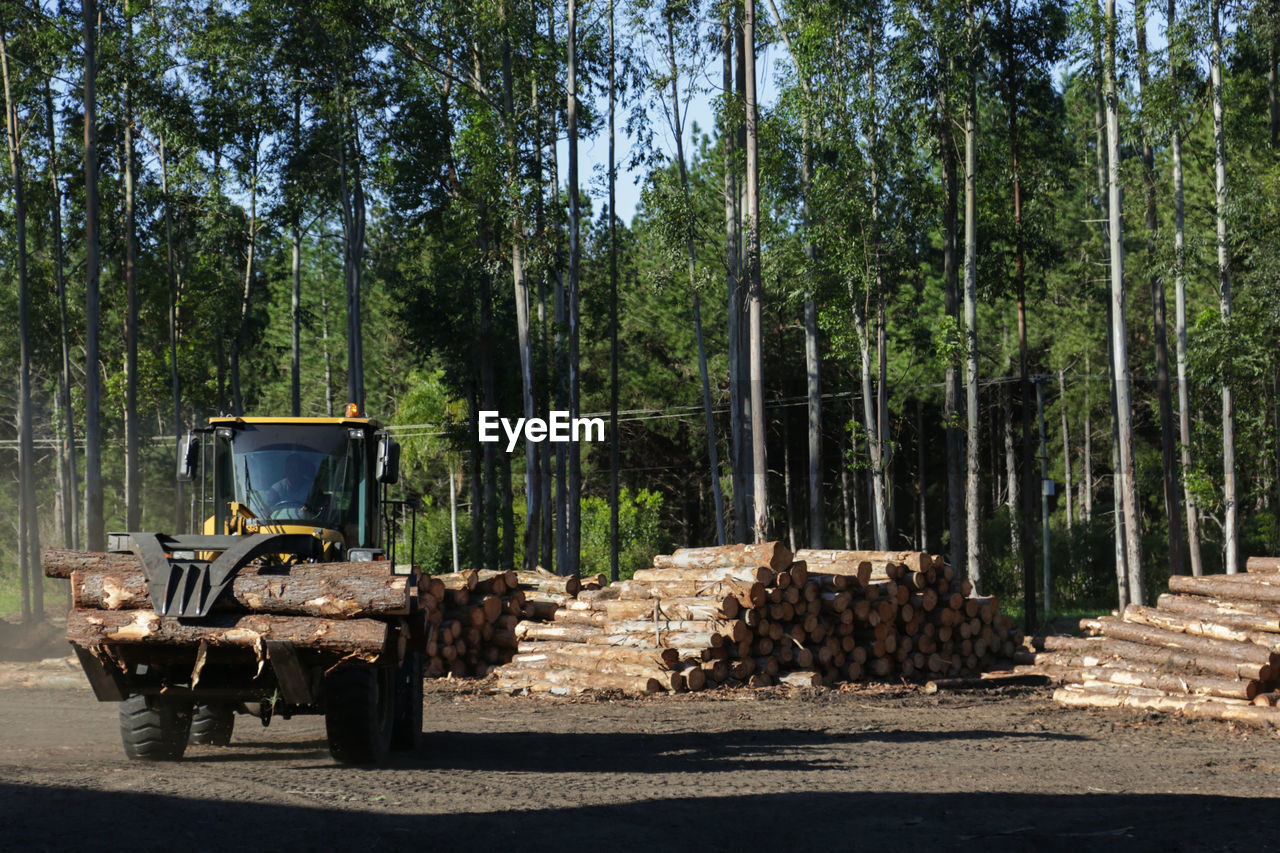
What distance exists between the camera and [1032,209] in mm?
29828

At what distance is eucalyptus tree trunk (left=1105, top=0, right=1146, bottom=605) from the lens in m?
26.4

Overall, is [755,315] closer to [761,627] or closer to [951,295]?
[951,295]

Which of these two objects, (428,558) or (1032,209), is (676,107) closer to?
(1032,209)

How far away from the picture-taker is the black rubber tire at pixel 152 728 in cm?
1012

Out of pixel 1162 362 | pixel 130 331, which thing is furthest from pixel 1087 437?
pixel 130 331

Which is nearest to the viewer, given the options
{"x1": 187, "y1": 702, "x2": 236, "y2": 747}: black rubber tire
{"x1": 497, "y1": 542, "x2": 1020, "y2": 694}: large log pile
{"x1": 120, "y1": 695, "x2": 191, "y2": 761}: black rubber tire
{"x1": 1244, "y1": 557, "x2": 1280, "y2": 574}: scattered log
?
{"x1": 120, "y1": 695, "x2": 191, "y2": 761}: black rubber tire

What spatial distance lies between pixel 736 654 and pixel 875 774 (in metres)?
7.00

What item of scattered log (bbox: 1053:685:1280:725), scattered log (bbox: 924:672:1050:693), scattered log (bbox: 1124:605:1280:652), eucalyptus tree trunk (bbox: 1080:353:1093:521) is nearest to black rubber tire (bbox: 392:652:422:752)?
scattered log (bbox: 1053:685:1280:725)

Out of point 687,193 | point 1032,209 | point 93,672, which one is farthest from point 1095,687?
point 687,193

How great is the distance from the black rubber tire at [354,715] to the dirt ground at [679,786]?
174mm

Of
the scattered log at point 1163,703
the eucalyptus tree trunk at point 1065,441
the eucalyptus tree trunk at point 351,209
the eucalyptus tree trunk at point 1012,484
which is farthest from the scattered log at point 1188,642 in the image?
the eucalyptus tree trunk at point 1065,441

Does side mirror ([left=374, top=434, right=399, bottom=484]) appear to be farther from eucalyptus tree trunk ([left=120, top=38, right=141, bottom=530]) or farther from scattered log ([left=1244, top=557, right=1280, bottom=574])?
eucalyptus tree trunk ([left=120, top=38, right=141, bottom=530])

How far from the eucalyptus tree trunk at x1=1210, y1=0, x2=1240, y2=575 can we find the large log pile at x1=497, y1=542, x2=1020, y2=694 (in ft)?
40.1

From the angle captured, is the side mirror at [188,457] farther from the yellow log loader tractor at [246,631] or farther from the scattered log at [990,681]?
the scattered log at [990,681]
